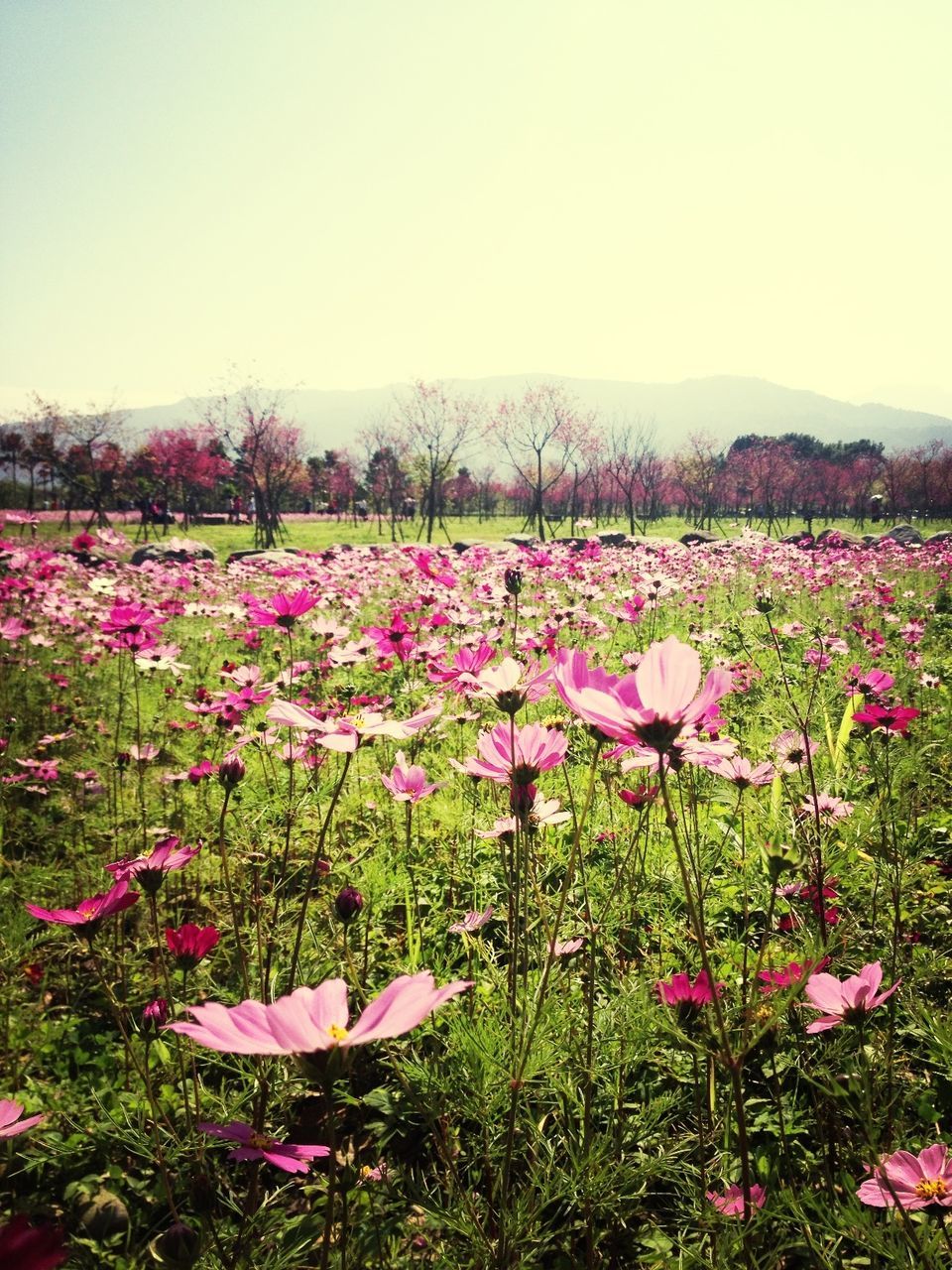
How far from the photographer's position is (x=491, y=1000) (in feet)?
4.57

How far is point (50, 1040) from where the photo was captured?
160 centimetres

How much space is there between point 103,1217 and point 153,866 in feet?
2.50

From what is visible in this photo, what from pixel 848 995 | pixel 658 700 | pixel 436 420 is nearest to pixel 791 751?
pixel 848 995

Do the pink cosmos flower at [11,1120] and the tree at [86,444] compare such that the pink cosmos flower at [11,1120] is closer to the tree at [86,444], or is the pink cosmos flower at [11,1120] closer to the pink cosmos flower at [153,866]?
the pink cosmos flower at [153,866]

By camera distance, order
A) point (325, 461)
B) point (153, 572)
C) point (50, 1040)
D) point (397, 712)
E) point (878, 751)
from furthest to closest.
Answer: point (325, 461), point (153, 572), point (397, 712), point (878, 751), point (50, 1040)

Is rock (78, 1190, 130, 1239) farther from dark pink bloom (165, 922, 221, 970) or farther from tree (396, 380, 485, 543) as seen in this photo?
tree (396, 380, 485, 543)

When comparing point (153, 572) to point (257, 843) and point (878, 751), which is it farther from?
point (878, 751)

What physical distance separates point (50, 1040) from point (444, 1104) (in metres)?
1.18

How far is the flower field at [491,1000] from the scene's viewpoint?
80 centimetres

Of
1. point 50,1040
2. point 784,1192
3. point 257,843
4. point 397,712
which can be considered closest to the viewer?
point 784,1192

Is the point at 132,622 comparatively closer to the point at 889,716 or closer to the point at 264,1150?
the point at 264,1150

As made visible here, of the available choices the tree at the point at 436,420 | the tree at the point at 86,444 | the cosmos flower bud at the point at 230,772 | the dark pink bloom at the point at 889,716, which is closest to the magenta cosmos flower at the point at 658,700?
the cosmos flower bud at the point at 230,772

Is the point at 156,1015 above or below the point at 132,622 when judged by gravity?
below

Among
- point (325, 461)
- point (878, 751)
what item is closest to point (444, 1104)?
point (878, 751)
